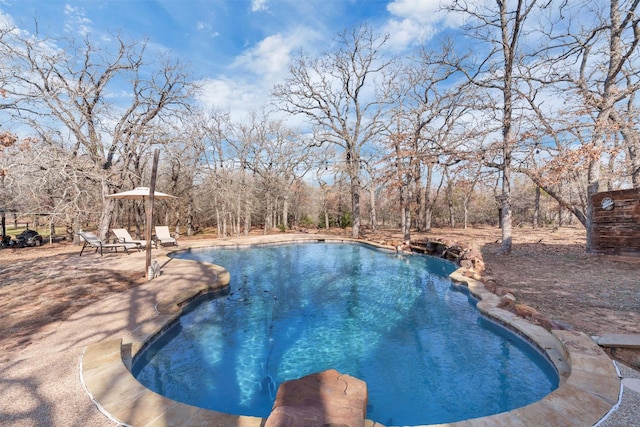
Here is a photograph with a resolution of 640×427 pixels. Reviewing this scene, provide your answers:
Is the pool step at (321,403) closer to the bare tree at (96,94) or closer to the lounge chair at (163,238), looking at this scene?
the bare tree at (96,94)

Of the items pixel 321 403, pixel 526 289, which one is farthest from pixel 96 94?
pixel 526 289

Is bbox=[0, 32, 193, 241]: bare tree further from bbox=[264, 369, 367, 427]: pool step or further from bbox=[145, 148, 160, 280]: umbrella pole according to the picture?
bbox=[264, 369, 367, 427]: pool step

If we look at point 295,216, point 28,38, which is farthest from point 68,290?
point 295,216

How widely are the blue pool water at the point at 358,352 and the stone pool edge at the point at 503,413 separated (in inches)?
9.2

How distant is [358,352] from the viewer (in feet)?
13.8

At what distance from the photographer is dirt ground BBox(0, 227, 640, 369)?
3.97 metres

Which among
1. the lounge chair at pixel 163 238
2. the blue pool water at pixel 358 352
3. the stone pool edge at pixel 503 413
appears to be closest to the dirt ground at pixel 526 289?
the stone pool edge at pixel 503 413

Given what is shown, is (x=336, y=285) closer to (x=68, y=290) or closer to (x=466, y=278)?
(x=466, y=278)

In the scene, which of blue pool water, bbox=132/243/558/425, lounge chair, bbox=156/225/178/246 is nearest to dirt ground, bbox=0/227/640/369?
blue pool water, bbox=132/243/558/425

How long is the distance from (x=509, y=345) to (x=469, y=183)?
Answer: 25.6 feet

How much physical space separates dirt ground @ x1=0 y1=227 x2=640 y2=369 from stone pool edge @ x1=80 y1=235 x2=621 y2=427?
530mm

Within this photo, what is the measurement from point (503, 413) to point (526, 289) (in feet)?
14.7

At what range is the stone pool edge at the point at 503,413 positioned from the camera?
220 cm

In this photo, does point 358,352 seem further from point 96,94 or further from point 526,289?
point 96,94
